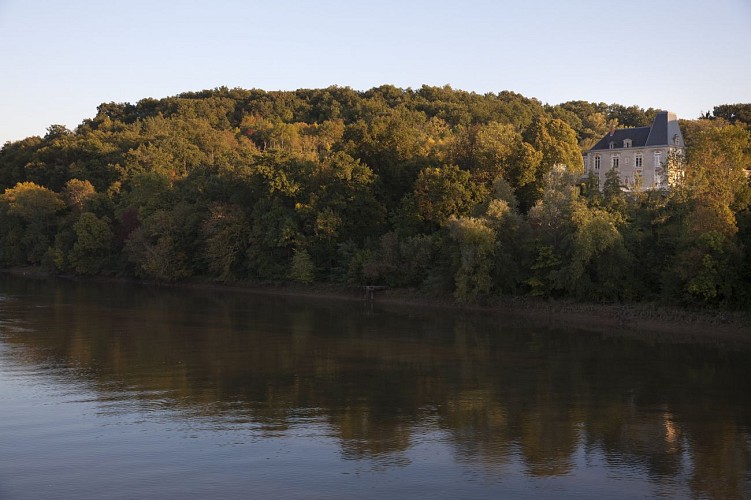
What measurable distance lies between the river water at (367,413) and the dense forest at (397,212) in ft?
19.2

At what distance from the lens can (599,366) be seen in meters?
33.2

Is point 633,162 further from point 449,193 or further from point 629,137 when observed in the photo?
point 449,193

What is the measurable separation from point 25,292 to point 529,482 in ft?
185

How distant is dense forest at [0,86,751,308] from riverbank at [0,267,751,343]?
830 mm

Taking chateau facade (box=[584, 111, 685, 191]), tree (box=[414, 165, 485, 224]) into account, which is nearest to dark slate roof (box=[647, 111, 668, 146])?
chateau facade (box=[584, 111, 685, 191])

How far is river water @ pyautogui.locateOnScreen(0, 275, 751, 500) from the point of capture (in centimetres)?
1844

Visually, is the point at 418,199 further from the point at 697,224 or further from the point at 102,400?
the point at 102,400

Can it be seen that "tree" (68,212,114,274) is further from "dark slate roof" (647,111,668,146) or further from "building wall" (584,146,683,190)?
"dark slate roof" (647,111,668,146)

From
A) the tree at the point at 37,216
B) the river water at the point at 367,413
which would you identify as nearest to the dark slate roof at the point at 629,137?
the river water at the point at 367,413

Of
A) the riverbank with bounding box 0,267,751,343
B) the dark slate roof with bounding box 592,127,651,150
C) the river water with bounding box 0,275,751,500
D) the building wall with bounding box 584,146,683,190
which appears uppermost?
the dark slate roof with bounding box 592,127,651,150

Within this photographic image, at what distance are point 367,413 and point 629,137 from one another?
56.2 metres

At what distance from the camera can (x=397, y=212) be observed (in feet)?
208

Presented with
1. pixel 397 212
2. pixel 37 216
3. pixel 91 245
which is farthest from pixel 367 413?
pixel 37 216

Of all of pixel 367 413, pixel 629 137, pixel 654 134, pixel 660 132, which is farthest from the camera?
pixel 629 137
